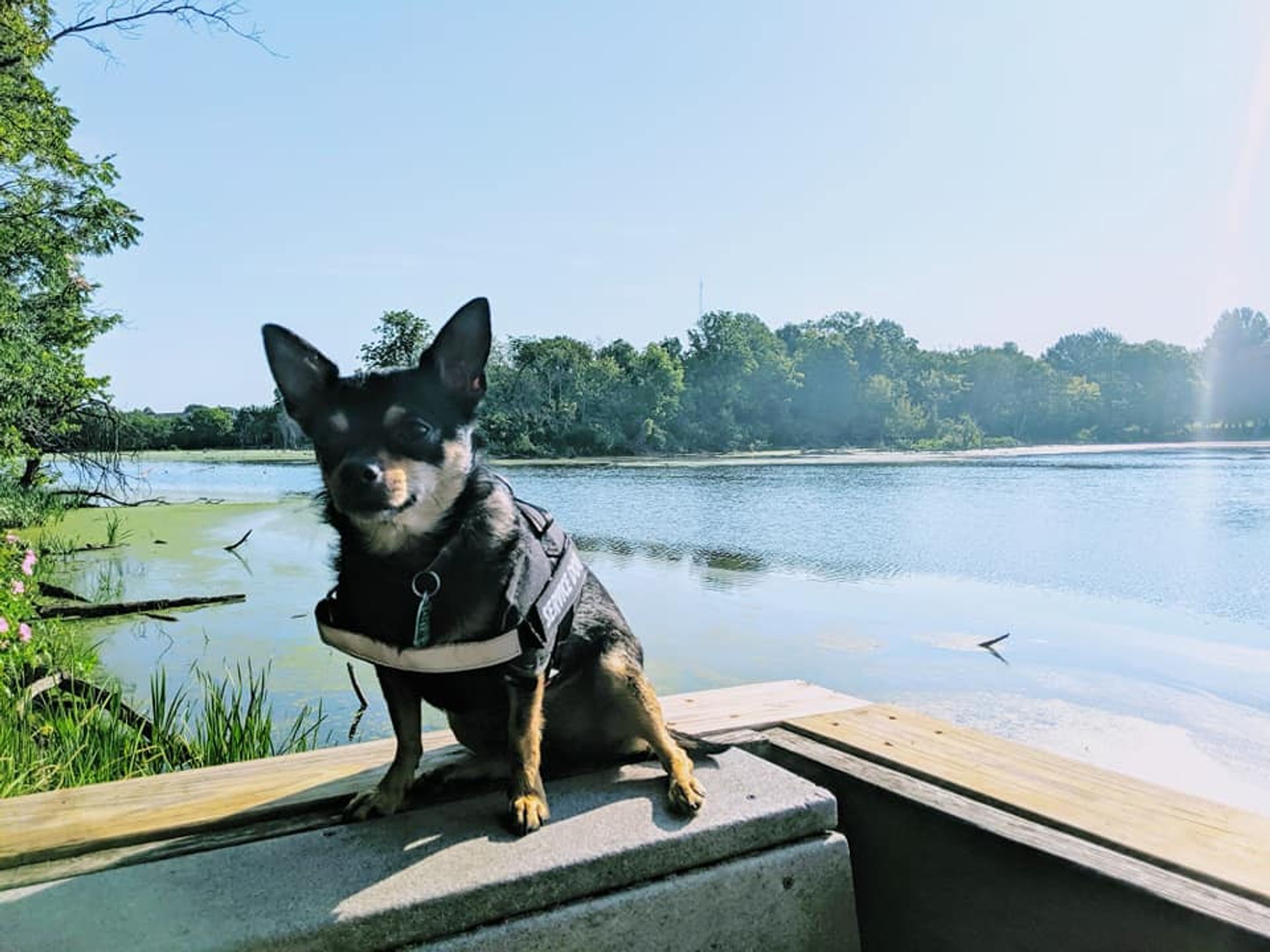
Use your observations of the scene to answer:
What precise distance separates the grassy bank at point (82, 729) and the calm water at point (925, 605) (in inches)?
39.1

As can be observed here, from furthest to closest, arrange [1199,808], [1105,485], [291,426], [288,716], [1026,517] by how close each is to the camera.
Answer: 1. [1105,485]
2. [1026,517]
3. [288,716]
4. [291,426]
5. [1199,808]

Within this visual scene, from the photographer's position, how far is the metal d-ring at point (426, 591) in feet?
5.26

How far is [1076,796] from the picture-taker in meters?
1.75

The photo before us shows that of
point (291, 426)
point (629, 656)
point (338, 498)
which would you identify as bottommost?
point (629, 656)

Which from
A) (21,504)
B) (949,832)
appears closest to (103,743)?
(949,832)

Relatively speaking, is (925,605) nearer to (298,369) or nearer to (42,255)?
(298,369)

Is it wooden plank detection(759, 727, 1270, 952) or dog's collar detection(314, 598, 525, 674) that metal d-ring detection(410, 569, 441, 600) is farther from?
wooden plank detection(759, 727, 1270, 952)

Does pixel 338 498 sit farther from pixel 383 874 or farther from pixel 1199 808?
pixel 1199 808

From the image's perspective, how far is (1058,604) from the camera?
7.21 metres

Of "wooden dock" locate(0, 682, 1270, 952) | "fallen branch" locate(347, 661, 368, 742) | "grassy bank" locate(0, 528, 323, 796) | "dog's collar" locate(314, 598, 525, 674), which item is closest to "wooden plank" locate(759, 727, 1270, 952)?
"wooden dock" locate(0, 682, 1270, 952)

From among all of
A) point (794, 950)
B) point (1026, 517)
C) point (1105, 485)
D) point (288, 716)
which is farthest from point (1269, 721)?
point (1105, 485)

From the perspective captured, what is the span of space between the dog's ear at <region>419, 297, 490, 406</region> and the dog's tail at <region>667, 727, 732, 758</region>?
0.93 metres

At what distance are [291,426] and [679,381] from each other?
42270mm

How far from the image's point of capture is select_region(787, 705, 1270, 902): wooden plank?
146 cm
